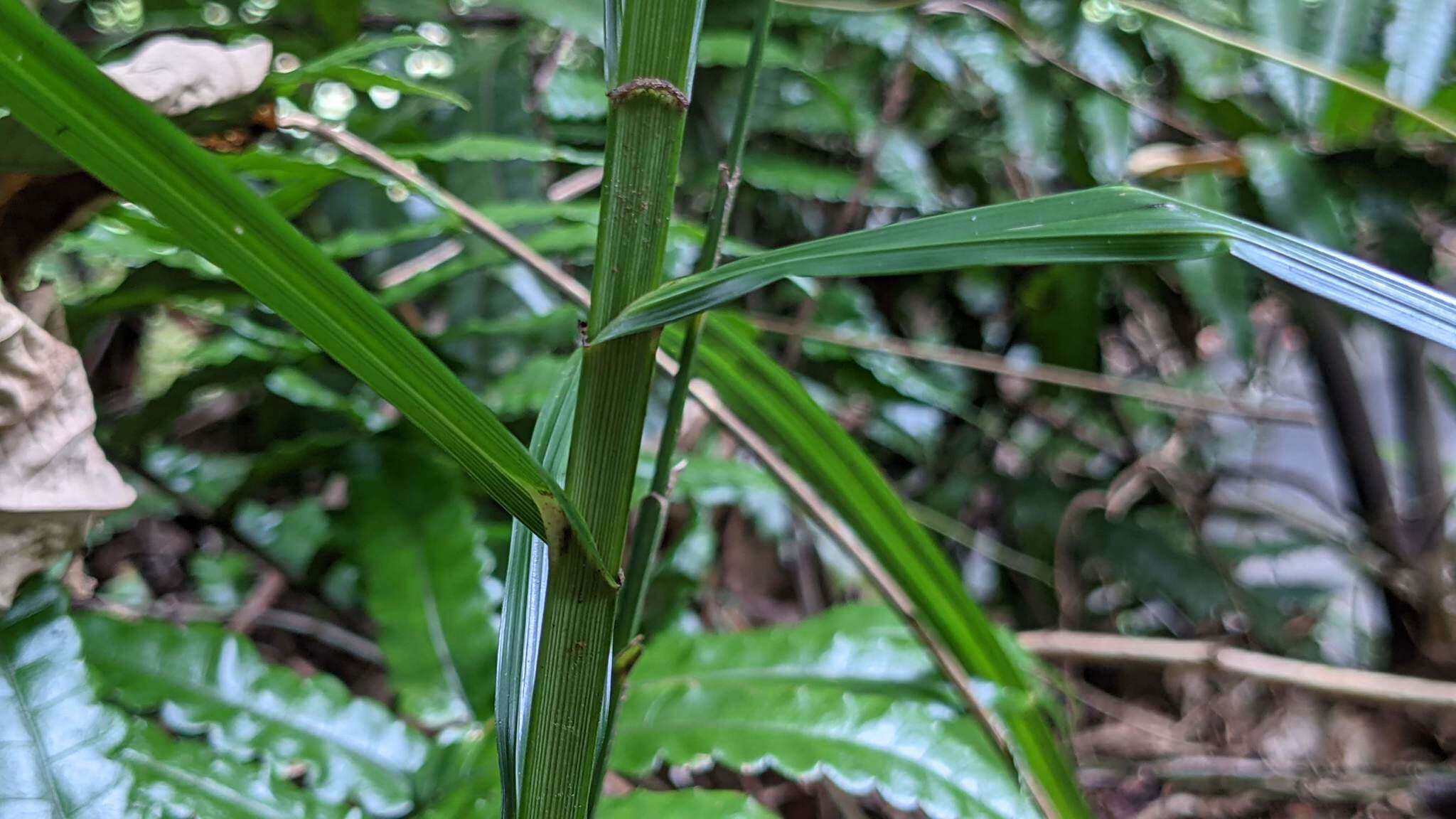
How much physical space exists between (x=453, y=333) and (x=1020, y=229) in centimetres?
50

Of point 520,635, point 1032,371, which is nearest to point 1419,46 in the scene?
point 1032,371

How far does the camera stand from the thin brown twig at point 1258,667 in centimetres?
65

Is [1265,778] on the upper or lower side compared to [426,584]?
lower

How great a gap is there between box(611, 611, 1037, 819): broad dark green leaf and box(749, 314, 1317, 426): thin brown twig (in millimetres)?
398

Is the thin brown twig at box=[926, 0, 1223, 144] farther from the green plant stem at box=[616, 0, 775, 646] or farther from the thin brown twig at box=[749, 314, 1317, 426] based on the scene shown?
the green plant stem at box=[616, 0, 775, 646]

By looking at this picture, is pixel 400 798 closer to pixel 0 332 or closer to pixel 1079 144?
pixel 0 332

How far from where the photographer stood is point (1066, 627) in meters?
0.92

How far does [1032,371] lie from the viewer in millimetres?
923

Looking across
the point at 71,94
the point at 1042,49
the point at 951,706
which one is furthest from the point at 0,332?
the point at 1042,49

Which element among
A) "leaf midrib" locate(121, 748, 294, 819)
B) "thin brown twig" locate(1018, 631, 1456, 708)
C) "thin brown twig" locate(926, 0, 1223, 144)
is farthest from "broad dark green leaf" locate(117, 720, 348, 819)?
"thin brown twig" locate(926, 0, 1223, 144)

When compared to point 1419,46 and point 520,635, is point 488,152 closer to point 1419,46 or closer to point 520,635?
point 520,635

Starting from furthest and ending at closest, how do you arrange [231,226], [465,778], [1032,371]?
[1032,371] < [465,778] < [231,226]

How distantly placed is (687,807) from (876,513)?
0.50 feet

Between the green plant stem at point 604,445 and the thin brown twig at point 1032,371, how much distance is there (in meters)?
0.58
